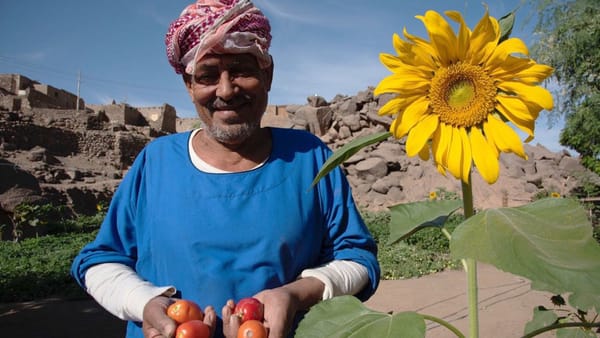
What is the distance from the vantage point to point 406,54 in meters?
0.93

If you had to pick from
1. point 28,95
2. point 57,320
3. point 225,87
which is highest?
point 28,95

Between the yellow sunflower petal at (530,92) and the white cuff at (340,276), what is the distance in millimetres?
841

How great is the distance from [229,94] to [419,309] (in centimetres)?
491

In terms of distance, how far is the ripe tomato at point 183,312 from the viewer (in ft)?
4.38

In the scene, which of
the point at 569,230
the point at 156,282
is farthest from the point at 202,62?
the point at 569,230

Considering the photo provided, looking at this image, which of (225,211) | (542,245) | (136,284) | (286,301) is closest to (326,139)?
(225,211)

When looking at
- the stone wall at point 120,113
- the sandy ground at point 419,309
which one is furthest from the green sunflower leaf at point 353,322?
the stone wall at point 120,113

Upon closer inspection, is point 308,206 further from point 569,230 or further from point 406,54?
point 569,230

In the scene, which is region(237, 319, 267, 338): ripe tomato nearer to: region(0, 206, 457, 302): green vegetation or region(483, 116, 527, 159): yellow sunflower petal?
region(483, 116, 527, 159): yellow sunflower petal

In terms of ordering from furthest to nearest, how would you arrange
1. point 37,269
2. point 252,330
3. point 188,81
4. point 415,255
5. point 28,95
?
point 28,95 < point 415,255 < point 37,269 < point 188,81 < point 252,330

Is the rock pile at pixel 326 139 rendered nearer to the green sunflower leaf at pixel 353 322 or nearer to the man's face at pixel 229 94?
the man's face at pixel 229 94

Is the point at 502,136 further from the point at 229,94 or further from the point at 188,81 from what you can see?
the point at 188,81

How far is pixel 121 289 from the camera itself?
153 cm

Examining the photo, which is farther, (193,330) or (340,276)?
(340,276)
